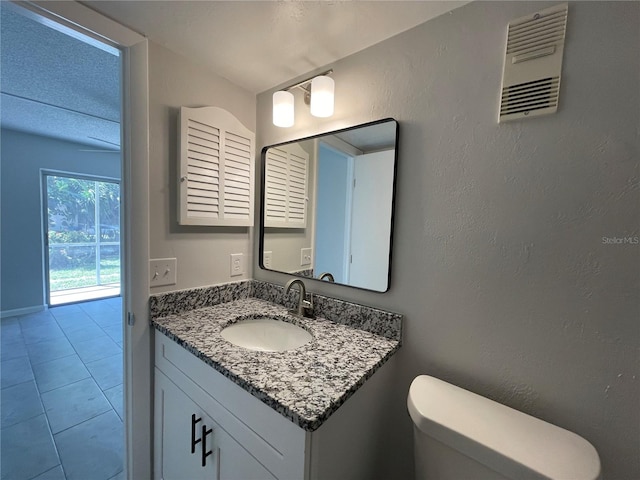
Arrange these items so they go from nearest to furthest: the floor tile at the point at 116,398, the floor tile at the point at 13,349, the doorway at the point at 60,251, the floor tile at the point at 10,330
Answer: the doorway at the point at 60,251 < the floor tile at the point at 116,398 < the floor tile at the point at 13,349 < the floor tile at the point at 10,330

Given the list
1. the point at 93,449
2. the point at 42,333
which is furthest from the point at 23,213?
the point at 93,449

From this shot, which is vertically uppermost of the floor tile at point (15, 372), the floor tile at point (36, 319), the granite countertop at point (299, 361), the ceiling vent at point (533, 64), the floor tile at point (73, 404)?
the ceiling vent at point (533, 64)

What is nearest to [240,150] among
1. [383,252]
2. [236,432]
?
[383,252]

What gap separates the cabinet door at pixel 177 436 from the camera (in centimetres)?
92

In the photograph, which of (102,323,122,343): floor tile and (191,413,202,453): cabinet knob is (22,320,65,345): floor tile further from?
(191,413,202,453): cabinet knob

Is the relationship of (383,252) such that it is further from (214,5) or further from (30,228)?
(30,228)

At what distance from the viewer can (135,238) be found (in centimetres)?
109

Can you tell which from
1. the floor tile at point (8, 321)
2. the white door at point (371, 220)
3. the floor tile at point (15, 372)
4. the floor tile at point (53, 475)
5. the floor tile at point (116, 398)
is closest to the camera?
the white door at point (371, 220)

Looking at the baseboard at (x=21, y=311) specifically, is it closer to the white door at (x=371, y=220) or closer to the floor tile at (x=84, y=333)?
the floor tile at (x=84, y=333)

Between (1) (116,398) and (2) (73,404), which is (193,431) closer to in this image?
(1) (116,398)

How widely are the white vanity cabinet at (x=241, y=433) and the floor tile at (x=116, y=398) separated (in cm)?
86

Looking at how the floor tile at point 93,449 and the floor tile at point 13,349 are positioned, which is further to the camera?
the floor tile at point 13,349

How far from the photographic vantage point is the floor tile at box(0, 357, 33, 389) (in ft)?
6.36

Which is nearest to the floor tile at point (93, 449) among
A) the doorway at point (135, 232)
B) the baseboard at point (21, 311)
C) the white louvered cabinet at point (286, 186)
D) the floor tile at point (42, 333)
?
the doorway at point (135, 232)
